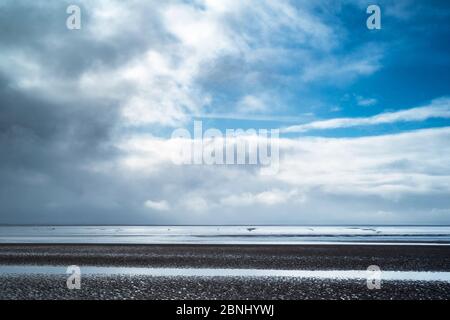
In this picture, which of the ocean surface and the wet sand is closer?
the wet sand

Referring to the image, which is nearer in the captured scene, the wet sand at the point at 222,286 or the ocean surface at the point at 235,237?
the wet sand at the point at 222,286

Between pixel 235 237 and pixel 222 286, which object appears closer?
pixel 222 286

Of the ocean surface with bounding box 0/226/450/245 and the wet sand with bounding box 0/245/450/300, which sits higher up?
the wet sand with bounding box 0/245/450/300

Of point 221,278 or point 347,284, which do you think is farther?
point 221,278

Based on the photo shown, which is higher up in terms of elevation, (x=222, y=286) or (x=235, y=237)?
(x=222, y=286)

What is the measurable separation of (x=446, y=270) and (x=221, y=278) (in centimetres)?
1390

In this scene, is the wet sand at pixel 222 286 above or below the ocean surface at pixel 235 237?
above

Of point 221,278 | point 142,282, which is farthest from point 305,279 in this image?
point 142,282
